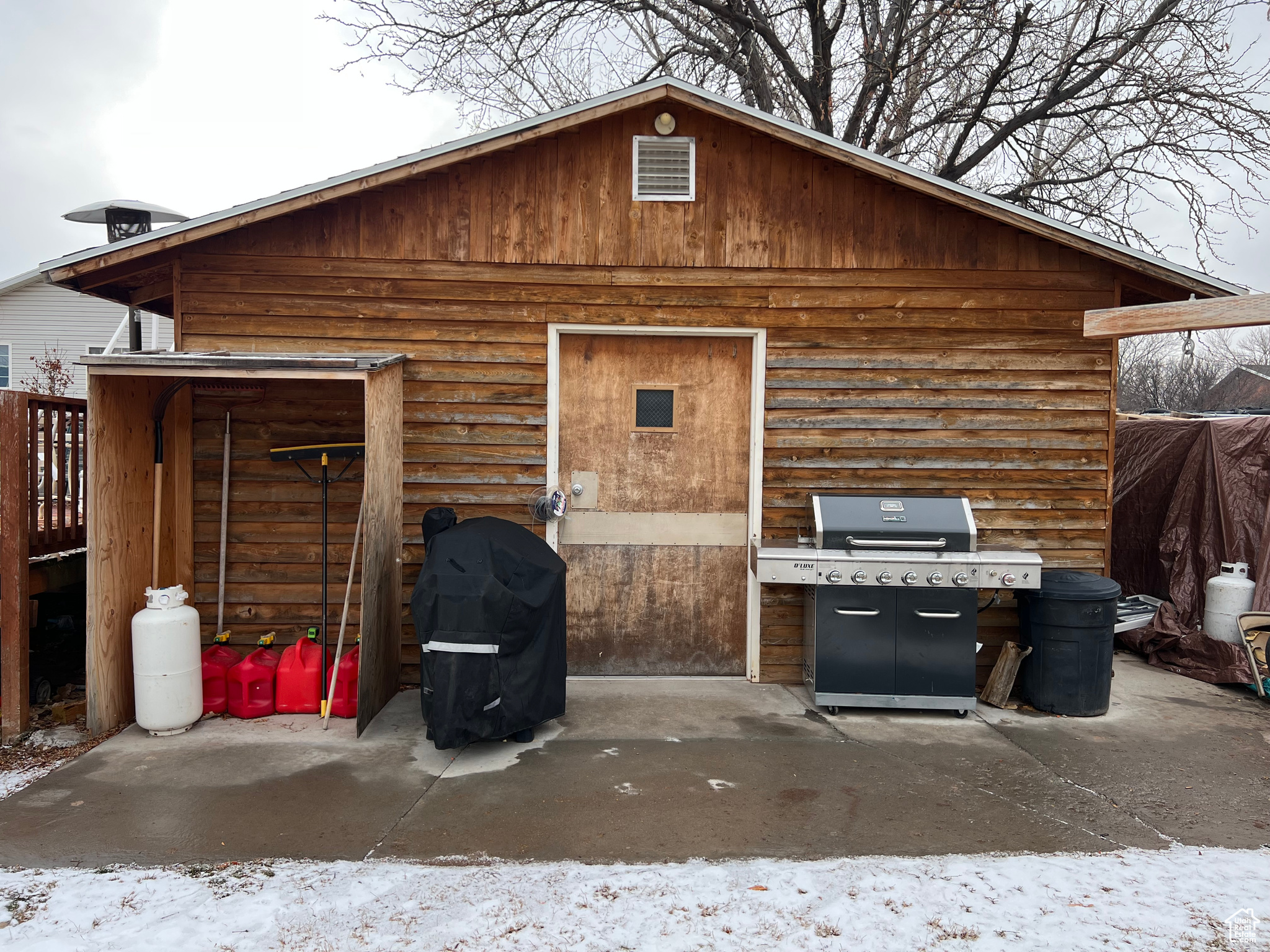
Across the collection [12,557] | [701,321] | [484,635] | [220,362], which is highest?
[701,321]

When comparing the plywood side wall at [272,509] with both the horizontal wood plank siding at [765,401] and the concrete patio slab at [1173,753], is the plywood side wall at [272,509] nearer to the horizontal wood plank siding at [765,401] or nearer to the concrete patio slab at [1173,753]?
the horizontal wood plank siding at [765,401]

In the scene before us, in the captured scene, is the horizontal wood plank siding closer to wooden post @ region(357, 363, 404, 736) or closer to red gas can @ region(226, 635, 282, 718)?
wooden post @ region(357, 363, 404, 736)

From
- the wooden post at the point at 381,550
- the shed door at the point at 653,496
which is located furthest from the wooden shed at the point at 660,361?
the wooden post at the point at 381,550

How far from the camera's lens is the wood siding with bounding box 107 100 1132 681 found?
17.7ft

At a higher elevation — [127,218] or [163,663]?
[127,218]

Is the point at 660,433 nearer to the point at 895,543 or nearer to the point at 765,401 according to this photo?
the point at 765,401

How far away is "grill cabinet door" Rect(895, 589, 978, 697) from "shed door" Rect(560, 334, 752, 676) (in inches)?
45.4

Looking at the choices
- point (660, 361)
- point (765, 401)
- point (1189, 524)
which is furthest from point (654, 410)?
point (1189, 524)

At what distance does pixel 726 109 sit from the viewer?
5.11m

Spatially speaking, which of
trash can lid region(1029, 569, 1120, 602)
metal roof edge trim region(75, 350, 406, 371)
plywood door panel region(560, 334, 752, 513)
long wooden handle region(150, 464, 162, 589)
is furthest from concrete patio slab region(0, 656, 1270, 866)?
metal roof edge trim region(75, 350, 406, 371)

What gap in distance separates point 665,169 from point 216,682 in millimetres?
4291

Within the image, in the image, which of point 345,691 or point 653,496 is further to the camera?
point 653,496

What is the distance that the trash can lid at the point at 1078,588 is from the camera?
→ 4914 millimetres

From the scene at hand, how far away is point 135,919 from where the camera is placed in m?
2.92
